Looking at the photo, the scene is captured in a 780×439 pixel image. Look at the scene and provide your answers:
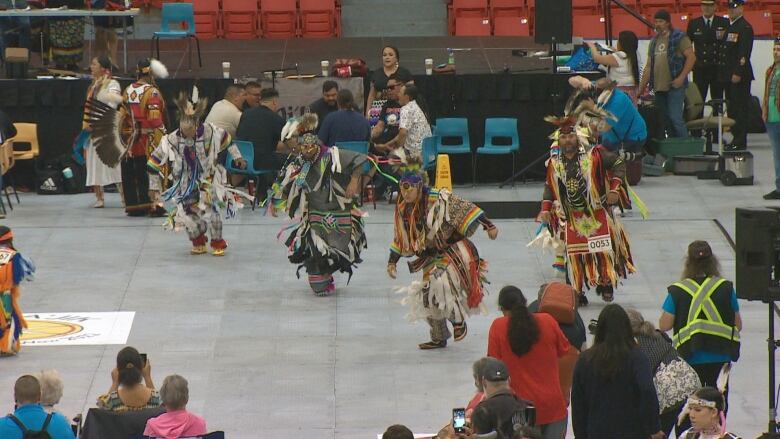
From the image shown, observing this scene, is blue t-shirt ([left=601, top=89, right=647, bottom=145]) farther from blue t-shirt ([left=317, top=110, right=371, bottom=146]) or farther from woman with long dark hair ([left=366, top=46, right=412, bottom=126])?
blue t-shirt ([left=317, top=110, right=371, bottom=146])

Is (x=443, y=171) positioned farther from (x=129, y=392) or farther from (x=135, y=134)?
(x=129, y=392)

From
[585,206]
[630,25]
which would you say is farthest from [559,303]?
[630,25]

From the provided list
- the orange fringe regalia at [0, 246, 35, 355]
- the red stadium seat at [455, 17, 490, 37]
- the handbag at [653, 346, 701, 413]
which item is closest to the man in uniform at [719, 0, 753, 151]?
the red stadium seat at [455, 17, 490, 37]

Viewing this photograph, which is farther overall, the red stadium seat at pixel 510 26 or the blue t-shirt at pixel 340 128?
the red stadium seat at pixel 510 26

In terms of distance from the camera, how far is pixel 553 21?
1667 cm

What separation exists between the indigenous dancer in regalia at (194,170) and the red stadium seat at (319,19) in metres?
8.64

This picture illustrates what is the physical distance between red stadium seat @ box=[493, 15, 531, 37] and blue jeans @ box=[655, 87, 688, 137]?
188 inches

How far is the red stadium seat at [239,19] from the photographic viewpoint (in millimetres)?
22594

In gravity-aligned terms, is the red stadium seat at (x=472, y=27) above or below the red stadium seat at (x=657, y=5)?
below

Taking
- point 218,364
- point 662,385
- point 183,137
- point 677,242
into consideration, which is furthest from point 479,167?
point 662,385

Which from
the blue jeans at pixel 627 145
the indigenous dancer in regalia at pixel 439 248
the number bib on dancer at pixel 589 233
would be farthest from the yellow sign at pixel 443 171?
the indigenous dancer in regalia at pixel 439 248

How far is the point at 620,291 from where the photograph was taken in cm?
1288

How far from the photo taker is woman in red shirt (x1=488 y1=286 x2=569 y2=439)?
7977mm

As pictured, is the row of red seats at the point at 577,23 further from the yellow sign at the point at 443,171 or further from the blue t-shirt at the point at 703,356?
the blue t-shirt at the point at 703,356
